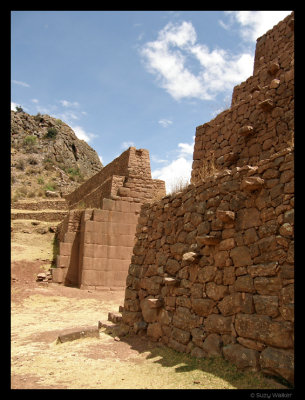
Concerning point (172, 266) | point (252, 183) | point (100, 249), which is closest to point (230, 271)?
point (252, 183)

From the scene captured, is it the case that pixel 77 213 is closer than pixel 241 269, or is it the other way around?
pixel 241 269

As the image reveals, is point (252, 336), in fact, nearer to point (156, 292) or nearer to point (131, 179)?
point (156, 292)

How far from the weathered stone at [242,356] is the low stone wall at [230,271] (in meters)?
0.01

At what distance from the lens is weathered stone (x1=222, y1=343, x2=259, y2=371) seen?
4.23m

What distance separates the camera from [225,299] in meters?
5.04

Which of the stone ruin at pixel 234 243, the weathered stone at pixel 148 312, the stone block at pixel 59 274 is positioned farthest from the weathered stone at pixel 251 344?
the stone block at pixel 59 274

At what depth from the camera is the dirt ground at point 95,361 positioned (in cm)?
441

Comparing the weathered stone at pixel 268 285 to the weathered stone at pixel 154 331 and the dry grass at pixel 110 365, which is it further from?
the weathered stone at pixel 154 331

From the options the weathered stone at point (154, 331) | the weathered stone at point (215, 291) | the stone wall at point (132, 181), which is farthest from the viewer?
the stone wall at point (132, 181)

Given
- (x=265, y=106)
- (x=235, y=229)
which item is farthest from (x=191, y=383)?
(x=265, y=106)

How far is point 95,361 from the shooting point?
19.2 feet
